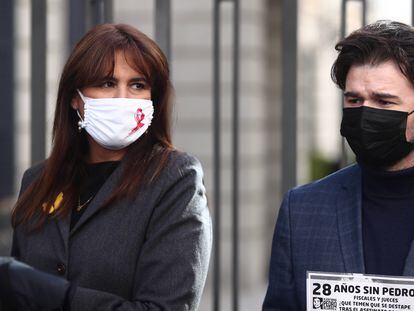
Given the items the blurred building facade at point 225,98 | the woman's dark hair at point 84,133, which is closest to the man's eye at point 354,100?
the woman's dark hair at point 84,133

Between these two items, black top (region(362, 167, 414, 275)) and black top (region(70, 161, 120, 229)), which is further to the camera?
black top (region(70, 161, 120, 229))

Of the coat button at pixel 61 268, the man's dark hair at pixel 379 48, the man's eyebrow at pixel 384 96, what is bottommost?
the coat button at pixel 61 268

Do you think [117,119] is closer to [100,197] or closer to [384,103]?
[100,197]

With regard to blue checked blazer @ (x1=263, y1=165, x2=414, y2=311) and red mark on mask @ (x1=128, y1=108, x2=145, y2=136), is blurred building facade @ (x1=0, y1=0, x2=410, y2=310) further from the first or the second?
blue checked blazer @ (x1=263, y1=165, x2=414, y2=311)

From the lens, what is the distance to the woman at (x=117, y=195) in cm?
262

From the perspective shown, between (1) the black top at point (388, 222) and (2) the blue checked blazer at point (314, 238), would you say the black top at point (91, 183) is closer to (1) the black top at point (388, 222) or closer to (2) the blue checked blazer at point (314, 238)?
(2) the blue checked blazer at point (314, 238)

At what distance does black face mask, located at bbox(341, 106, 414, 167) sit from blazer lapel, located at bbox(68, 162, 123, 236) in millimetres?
710

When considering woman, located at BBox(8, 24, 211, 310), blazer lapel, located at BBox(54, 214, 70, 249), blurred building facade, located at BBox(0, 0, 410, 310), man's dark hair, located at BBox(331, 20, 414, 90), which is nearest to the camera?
man's dark hair, located at BBox(331, 20, 414, 90)

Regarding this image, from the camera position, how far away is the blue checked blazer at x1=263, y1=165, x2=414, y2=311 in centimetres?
254

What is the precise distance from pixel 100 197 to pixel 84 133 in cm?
33

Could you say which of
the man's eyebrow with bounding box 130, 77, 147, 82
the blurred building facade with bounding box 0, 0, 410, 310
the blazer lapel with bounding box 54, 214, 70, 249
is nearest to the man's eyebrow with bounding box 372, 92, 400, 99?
the man's eyebrow with bounding box 130, 77, 147, 82

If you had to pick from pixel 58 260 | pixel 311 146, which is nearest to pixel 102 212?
pixel 58 260

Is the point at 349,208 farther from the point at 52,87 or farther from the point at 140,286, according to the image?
the point at 52,87

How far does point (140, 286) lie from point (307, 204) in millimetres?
526
